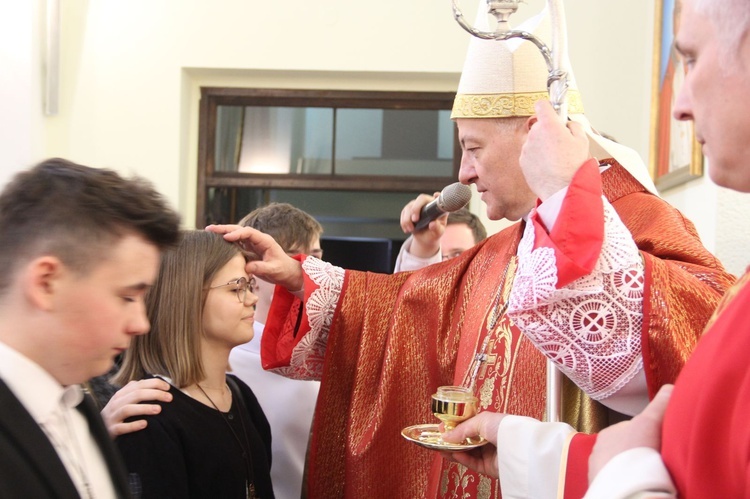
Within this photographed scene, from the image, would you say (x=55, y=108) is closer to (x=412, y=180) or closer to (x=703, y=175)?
(x=412, y=180)

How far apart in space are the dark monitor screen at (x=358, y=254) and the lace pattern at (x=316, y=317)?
2.61 m

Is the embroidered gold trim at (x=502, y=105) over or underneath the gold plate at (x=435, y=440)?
over

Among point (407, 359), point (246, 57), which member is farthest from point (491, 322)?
point (246, 57)

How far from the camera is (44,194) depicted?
4.25 ft

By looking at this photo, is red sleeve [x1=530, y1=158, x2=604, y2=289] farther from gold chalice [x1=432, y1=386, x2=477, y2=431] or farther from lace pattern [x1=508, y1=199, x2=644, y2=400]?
gold chalice [x1=432, y1=386, x2=477, y2=431]

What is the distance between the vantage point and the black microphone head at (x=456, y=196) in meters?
2.50

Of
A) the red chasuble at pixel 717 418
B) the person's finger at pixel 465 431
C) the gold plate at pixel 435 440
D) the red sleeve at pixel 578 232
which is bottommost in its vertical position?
the gold plate at pixel 435 440

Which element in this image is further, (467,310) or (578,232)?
(467,310)

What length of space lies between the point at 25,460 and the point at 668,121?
3798 millimetres

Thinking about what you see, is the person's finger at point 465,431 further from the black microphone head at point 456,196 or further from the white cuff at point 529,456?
the black microphone head at point 456,196

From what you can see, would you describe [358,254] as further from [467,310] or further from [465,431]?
[465,431]

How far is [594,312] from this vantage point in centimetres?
147

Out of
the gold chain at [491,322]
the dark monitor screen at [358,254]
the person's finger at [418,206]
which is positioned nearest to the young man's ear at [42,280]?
the gold chain at [491,322]

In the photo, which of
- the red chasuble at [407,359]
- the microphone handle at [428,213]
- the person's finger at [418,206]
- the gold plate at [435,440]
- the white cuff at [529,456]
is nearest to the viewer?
the white cuff at [529,456]
